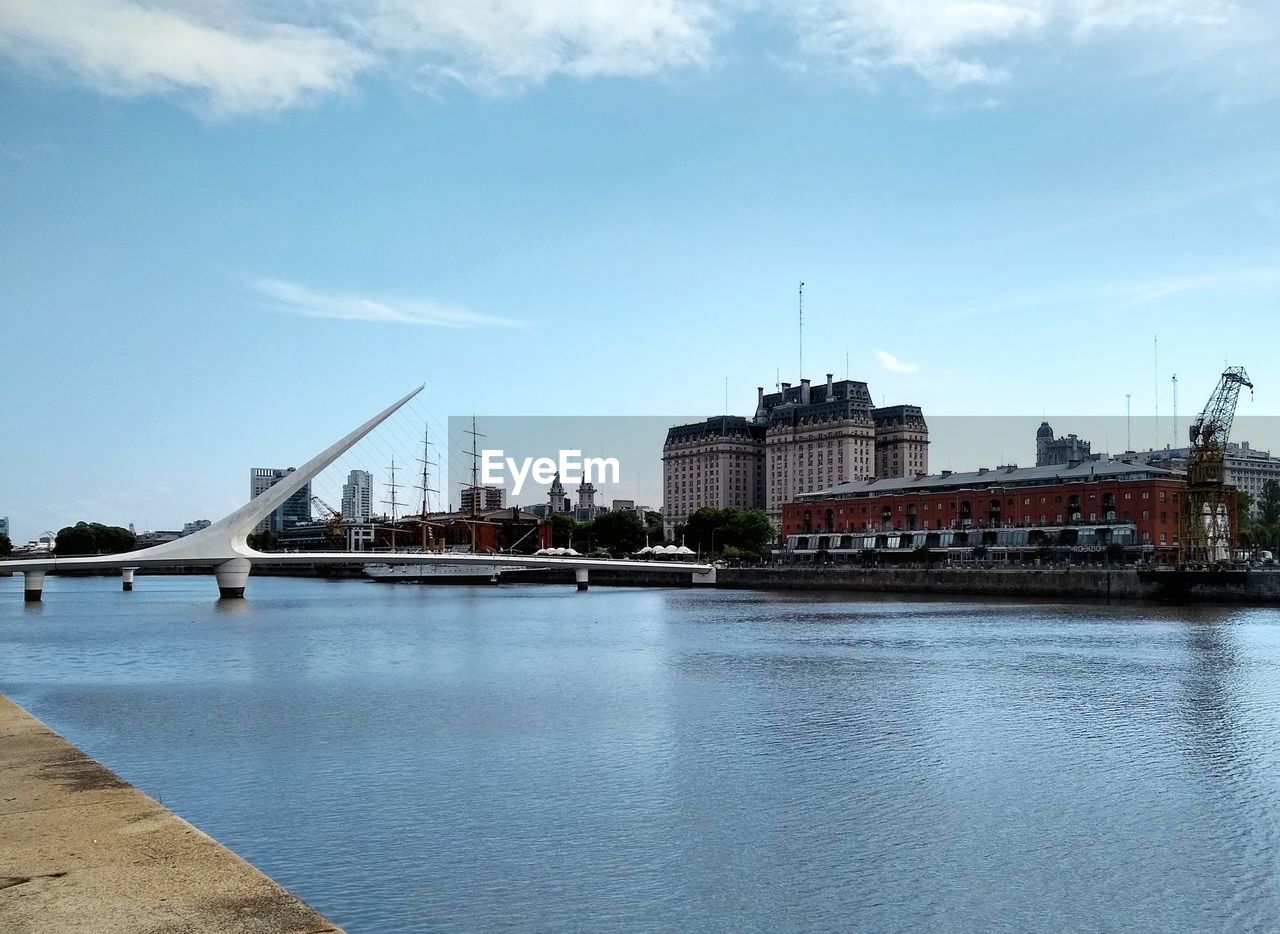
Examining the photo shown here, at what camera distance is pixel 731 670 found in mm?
30125

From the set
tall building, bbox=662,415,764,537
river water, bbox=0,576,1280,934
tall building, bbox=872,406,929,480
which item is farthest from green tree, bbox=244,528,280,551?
river water, bbox=0,576,1280,934

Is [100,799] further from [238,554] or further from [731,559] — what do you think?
[731,559]

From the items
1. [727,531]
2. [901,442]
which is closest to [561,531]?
[727,531]

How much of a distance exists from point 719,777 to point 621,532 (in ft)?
384

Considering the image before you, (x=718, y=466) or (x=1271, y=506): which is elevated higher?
(x=718, y=466)

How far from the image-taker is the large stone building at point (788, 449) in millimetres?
155500

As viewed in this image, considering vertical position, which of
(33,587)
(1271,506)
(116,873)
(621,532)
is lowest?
(33,587)

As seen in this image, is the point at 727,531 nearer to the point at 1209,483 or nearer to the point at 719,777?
the point at 1209,483

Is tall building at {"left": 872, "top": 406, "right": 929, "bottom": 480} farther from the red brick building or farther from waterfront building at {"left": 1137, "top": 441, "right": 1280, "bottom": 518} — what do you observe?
the red brick building

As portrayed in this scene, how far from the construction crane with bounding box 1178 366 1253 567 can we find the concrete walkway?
2519 inches

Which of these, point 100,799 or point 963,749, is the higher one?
point 100,799

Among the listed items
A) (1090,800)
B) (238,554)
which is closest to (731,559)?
(238,554)

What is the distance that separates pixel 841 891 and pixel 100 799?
684cm

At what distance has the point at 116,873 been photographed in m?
7.71
